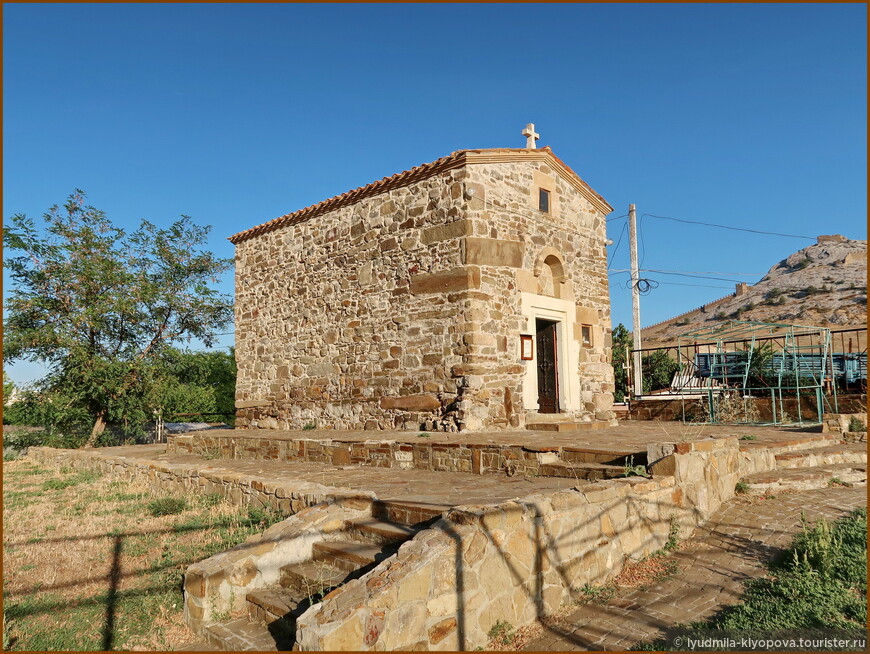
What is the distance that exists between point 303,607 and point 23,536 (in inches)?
173

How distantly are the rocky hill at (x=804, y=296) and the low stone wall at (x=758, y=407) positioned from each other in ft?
58.0

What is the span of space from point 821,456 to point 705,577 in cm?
489

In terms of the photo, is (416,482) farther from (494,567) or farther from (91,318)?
(91,318)

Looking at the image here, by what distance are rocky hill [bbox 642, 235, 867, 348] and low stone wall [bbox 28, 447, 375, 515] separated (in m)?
28.3

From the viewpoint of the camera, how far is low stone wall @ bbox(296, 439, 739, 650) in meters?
3.56

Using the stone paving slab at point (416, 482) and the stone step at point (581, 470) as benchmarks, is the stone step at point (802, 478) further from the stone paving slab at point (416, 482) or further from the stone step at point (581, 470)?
the stone paving slab at point (416, 482)

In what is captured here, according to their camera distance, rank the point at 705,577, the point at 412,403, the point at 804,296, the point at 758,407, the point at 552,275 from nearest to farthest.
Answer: the point at 705,577 → the point at 412,403 → the point at 552,275 → the point at 758,407 → the point at 804,296

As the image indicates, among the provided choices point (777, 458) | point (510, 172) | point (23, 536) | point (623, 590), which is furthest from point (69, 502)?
point (777, 458)

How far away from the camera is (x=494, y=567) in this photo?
4.17 metres

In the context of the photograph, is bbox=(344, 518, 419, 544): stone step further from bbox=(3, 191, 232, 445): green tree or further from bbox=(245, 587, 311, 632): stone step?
bbox=(3, 191, 232, 445): green tree

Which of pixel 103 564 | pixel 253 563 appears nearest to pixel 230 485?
pixel 103 564

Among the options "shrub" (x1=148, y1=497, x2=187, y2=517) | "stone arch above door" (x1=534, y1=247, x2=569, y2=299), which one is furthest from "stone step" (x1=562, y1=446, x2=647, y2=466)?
"shrub" (x1=148, y1=497, x2=187, y2=517)

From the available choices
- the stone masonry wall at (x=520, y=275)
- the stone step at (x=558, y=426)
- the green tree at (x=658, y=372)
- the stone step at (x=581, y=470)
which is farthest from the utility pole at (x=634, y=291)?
the stone step at (x=581, y=470)

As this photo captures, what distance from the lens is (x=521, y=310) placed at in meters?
10.9
